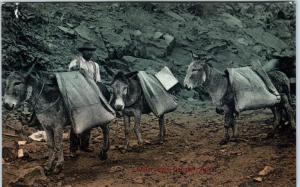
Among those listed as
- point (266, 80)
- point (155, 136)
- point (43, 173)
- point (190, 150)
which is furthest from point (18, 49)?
point (266, 80)

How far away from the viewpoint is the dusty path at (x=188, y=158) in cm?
586

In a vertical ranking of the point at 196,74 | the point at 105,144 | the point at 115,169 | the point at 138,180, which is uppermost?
the point at 196,74

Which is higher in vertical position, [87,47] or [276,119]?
[87,47]

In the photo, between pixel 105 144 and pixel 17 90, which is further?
pixel 105 144

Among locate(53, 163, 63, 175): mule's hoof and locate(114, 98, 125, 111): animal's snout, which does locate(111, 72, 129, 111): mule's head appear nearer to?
locate(114, 98, 125, 111): animal's snout

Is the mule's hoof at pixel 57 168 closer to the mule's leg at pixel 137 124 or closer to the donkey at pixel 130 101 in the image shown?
the donkey at pixel 130 101

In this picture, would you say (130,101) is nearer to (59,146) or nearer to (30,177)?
(59,146)

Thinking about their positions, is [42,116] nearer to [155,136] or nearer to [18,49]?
[18,49]

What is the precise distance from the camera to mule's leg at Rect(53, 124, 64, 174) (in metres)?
5.77

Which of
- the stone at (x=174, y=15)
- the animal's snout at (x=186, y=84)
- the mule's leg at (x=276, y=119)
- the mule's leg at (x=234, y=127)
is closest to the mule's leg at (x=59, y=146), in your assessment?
the animal's snout at (x=186, y=84)

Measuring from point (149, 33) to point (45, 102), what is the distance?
1.36m

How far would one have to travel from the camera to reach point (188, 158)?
603 cm

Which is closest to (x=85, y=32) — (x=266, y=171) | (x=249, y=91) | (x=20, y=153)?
(x=20, y=153)

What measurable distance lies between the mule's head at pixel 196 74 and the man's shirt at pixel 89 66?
3.09 feet
